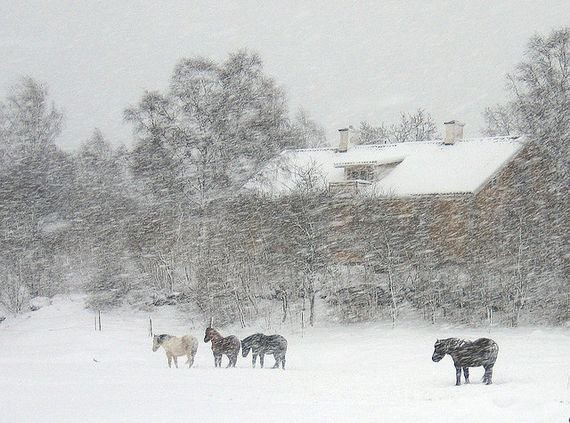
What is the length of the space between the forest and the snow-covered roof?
1.06 meters

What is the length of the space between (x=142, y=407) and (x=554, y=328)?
19517mm

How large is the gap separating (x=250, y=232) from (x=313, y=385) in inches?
793

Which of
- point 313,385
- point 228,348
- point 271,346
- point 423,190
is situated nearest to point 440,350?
point 313,385

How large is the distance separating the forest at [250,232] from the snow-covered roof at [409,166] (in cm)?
106

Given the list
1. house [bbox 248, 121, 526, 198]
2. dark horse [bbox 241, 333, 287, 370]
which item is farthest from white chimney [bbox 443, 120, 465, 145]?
dark horse [bbox 241, 333, 287, 370]

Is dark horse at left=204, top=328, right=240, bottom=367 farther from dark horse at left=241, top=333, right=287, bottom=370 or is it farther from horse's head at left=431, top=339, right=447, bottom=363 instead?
horse's head at left=431, top=339, right=447, bottom=363

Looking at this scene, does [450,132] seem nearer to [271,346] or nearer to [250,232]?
[250,232]

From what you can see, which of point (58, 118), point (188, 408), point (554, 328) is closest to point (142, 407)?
point (188, 408)

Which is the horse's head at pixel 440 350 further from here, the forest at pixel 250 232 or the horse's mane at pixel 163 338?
the forest at pixel 250 232

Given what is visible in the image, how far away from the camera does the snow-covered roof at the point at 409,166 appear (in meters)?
33.8

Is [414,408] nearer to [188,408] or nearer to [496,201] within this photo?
[188,408]

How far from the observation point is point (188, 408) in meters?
11.9

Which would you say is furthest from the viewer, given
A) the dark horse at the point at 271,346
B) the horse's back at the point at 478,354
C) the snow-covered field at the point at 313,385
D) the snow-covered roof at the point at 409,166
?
the snow-covered roof at the point at 409,166

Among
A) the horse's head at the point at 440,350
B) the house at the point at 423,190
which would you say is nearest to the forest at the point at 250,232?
the house at the point at 423,190
